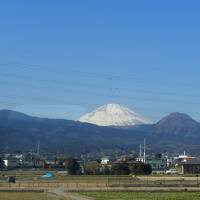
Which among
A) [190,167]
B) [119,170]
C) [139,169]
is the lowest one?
[119,170]

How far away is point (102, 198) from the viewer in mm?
44750

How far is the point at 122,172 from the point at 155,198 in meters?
72.1

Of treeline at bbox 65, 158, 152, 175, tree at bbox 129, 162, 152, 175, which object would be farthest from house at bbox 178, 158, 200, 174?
tree at bbox 129, 162, 152, 175

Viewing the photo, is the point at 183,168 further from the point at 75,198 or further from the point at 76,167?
the point at 75,198

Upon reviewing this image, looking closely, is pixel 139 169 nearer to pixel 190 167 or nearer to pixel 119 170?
pixel 119 170

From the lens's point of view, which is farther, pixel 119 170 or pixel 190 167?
pixel 190 167

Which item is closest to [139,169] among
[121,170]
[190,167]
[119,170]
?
[121,170]

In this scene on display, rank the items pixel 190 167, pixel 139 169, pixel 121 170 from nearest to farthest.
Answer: pixel 121 170 → pixel 139 169 → pixel 190 167

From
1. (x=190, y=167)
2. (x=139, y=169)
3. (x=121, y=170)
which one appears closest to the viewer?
(x=121, y=170)

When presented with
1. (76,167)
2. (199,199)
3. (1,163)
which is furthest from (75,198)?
(1,163)

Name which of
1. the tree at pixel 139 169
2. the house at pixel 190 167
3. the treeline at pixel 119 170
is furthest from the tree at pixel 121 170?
the house at pixel 190 167

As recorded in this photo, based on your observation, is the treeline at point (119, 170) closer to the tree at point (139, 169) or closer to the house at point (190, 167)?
the tree at point (139, 169)

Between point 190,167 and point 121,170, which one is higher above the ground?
point 190,167

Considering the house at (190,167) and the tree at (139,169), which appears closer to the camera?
the tree at (139,169)
